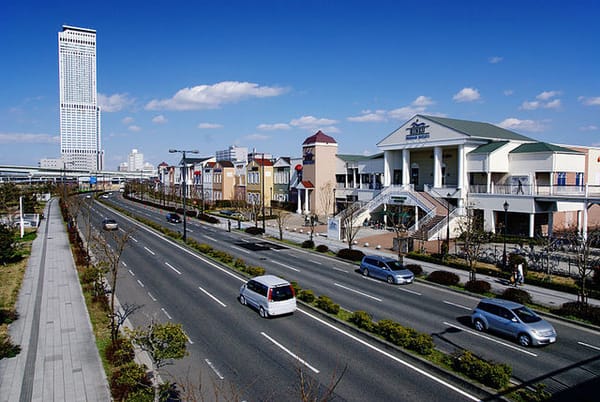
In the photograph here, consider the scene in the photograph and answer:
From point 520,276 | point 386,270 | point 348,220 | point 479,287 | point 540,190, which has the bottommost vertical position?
point 479,287

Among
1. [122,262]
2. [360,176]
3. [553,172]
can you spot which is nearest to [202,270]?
[122,262]

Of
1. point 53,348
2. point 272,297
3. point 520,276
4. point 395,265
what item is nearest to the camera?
point 53,348

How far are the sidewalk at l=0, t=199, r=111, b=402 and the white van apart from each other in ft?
22.8

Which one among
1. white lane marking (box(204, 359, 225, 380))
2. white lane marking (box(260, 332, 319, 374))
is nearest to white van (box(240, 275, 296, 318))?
white lane marking (box(260, 332, 319, 374))

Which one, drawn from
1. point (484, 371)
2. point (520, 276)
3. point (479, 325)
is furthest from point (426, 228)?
point (484, 371)

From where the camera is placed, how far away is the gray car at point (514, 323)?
16.7 meters

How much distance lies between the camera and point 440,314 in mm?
20812

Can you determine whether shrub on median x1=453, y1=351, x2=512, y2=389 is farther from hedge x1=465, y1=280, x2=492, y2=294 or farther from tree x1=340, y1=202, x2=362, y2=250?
tree x1=340, y1=202, x2=362, y2=250

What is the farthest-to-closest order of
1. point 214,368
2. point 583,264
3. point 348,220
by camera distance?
point 348,220, point 583,264, point 214,368

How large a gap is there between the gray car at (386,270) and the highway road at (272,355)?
8.14 m

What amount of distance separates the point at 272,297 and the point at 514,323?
9.96m

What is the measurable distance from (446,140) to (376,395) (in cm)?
3821

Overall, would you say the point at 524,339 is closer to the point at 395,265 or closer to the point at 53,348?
the point at 395,265

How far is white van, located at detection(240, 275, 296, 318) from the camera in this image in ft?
63.7
